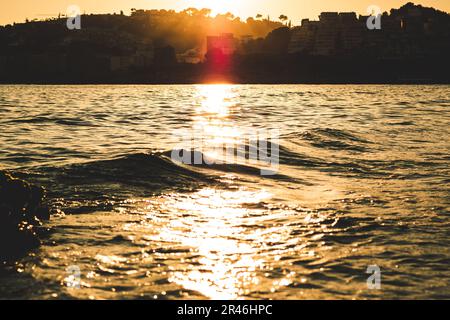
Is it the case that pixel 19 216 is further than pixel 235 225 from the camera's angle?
No

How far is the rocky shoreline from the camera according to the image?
8.94m

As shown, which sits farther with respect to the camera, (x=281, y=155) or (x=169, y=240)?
(x=281, y=155)

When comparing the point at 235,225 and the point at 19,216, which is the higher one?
the point at 19,216

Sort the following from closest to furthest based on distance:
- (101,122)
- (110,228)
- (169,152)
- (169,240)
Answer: (169,240) → (110,228) → (169,152) → (101,122)

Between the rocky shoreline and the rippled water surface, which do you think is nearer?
the rippled water surface

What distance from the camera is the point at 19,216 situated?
9742 millimetres

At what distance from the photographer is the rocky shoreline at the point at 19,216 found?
8.94 meters

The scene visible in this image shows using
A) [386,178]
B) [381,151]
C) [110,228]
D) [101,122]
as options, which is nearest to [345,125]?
[381,151]

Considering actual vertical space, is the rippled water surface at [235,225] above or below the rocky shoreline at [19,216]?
below

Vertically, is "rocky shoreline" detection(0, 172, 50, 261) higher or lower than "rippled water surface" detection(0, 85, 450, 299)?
higher
